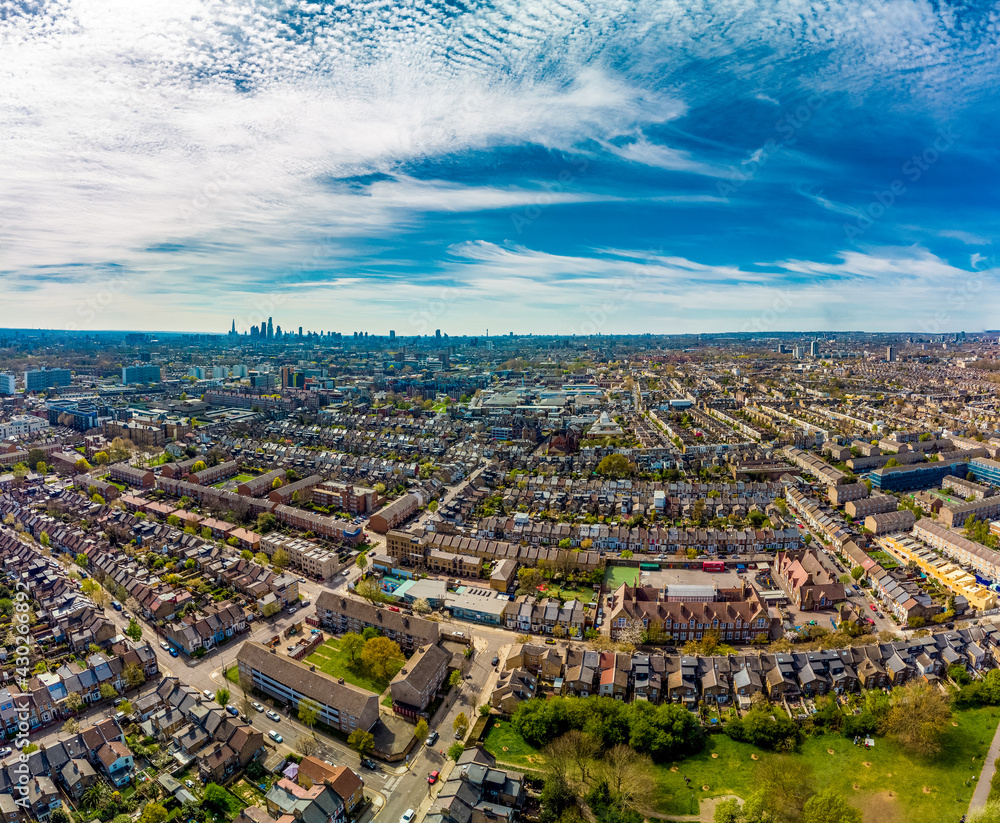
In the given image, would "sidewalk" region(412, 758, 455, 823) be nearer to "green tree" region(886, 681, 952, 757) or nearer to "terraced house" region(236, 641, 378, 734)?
"terraced house" region(236, 641, 378, 734)

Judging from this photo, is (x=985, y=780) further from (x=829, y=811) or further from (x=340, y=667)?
(x=340, y=667)

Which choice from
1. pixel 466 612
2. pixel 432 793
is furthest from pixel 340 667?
pixel 432 793

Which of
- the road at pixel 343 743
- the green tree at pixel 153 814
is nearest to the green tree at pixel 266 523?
the road at pixel 343 743

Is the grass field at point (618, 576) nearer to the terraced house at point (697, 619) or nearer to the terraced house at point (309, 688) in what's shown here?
the terraced house at point (697, 619)

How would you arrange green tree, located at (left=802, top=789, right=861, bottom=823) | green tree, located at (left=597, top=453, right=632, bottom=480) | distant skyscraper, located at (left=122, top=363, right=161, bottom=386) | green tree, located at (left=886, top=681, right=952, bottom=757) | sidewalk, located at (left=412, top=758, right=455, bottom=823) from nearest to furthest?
green tree, located at (left=802, top=789, right=861, bottom=823) → sidewalk, located at (left=412, top=758, right=455, bottom=823) → green tree, located at (left=886, top=681, right=952, bottom=757) → green tree, located at (left=597, top=453, right=632, bottom=480) → distant skyscraper, located at (left=122, top=363, right=161, bottom=386)

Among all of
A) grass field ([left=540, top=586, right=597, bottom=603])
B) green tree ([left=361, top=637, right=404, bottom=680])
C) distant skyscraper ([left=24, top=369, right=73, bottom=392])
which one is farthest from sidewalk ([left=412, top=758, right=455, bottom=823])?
distant skyscraper ([left=24, top=369, right=73, bottom=392])

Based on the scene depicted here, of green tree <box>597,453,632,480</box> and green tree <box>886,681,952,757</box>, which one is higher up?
green tree <box>597,453,632,480</box>

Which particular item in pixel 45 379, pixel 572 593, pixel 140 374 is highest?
pixel 140 374
